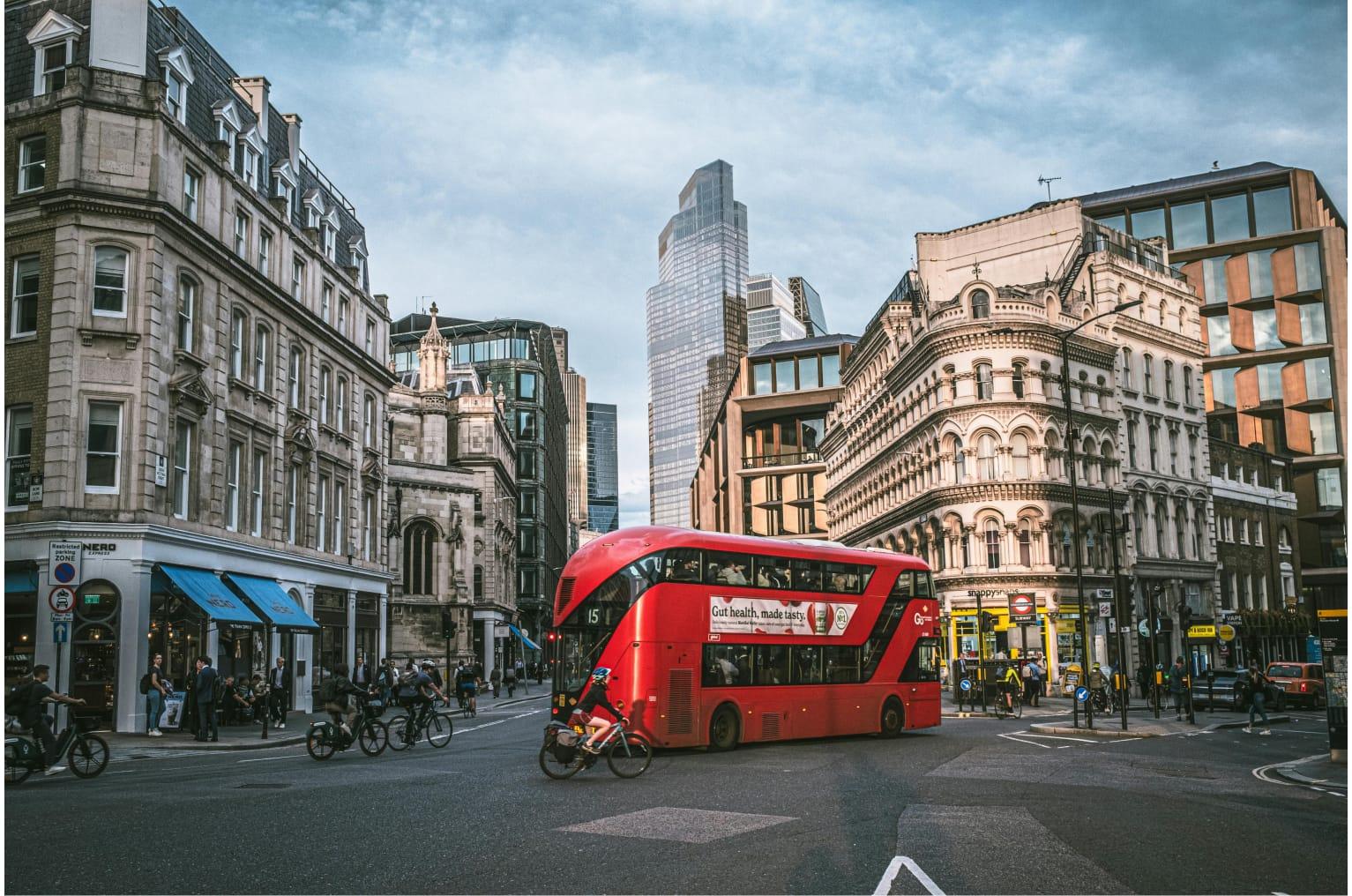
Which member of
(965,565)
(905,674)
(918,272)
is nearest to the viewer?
(905,674)

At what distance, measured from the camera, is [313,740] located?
1953cm

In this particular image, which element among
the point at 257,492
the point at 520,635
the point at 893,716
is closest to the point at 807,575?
the point at 893,716

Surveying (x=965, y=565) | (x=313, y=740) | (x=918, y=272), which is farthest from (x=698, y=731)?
(x=918, y=272)

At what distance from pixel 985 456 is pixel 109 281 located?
3526cm

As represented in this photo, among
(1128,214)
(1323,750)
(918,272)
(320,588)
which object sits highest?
(1128,214)

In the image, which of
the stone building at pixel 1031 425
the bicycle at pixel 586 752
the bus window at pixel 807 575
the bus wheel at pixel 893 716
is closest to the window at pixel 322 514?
the bus window at pixel 807 575

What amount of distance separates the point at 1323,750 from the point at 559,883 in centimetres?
1976

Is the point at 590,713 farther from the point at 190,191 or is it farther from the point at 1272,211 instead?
the point at 1272,211

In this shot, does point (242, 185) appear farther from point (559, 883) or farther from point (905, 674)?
point (559, 883)

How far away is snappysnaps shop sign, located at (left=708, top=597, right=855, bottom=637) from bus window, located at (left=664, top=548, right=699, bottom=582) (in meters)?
0.71

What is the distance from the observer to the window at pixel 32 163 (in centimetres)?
2786

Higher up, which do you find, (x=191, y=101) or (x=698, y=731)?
(x=191, y=101)

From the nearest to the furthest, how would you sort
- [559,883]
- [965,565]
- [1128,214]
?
[559,883], [965,565], [1128,214]

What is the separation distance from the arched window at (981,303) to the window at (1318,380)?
45.8 meters
